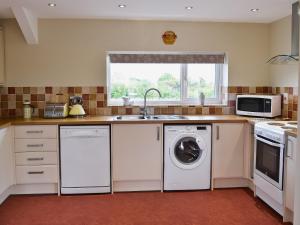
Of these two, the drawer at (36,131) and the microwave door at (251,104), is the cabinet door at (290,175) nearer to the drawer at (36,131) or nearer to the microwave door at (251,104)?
the microwave door at (251,104)

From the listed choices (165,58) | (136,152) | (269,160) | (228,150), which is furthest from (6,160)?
(269,160)

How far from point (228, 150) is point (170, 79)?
1288 millimetres

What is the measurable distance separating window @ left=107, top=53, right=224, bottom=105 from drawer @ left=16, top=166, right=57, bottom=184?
1.20 m

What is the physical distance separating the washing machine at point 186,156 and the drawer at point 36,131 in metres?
1.30

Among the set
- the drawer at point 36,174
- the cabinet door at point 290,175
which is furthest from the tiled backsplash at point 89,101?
the cabinet door at point 290,175

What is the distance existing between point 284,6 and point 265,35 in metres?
0.91

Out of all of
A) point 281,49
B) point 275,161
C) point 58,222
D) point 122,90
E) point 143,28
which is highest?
point 143,28

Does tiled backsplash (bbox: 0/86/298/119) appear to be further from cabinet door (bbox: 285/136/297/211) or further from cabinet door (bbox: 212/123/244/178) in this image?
cabinet door (bbox: 285/136/297/211)

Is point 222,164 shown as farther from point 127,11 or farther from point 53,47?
point 53,47

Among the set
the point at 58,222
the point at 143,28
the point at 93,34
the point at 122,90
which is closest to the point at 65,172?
the point at 58,222

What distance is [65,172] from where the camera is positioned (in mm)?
3576

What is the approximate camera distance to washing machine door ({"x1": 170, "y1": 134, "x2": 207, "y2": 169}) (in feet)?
12.0

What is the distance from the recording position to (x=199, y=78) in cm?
440

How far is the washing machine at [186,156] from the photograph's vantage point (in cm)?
365
